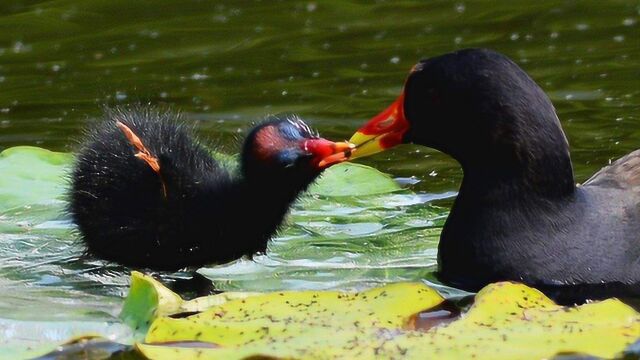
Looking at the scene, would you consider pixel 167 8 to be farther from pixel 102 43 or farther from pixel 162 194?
pixel 162 194

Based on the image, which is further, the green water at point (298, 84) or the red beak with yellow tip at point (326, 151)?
the green water at point (298, 84)

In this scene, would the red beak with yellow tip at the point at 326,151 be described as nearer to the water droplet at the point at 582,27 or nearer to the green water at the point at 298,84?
the green water at the point at 298,84

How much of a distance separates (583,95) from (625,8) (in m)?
1.94

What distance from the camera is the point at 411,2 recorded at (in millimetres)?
11164

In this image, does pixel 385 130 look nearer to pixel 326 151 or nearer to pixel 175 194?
pixel 326 151

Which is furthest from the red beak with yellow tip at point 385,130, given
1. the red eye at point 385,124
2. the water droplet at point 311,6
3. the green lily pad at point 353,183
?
the water droplet at point 311,6

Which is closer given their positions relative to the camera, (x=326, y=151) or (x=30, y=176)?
(x=326, y=151)

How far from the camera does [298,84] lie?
952cm

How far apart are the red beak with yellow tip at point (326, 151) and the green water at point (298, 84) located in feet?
1.47

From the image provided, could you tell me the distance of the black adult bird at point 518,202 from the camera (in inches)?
233

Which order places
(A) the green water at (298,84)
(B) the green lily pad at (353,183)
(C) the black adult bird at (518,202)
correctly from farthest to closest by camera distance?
(B) the green lily pad at (353,183), (A) the green water at (298,84), (C) the black adult bird at (518,202)

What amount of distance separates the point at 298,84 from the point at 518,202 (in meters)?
Result: 3.68

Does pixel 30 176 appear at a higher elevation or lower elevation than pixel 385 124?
lower

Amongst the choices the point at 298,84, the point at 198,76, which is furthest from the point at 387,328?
the point at 198,76
